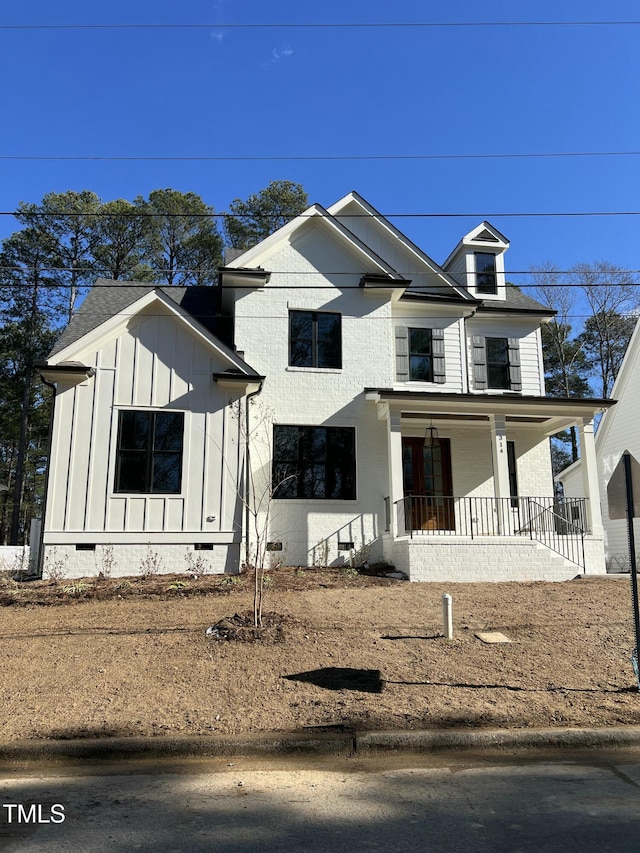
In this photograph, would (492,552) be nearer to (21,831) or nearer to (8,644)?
(8,644)

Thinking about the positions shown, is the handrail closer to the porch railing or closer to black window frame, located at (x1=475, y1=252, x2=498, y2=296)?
the porch railing

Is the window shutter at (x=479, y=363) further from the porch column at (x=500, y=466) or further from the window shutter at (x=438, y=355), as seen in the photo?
the porch column at (x=500, y=466)

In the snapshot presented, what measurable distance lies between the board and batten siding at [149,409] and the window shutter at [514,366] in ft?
26.9

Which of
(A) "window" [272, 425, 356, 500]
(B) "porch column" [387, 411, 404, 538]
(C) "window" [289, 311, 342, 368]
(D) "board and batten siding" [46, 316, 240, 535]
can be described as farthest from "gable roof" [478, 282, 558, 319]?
(D) "board and batten siding" [46, 316, 240, 535]

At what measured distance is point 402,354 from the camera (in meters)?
16.9

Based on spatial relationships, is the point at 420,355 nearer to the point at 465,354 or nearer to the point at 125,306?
the point at 465,354

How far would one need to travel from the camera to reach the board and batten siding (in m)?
13.2

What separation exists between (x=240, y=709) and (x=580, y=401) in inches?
468

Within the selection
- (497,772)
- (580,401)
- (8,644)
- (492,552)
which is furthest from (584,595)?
(8,644)

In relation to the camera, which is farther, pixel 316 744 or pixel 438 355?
pixel 438 355

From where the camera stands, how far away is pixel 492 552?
43.1 ft

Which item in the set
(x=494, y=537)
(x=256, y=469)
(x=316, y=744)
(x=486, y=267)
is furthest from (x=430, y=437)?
(x=316, y=744)

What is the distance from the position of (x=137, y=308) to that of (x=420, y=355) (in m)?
7.50

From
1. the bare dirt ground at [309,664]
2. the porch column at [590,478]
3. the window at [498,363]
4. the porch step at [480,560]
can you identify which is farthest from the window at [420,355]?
the bare dirt ground at [309,664]
